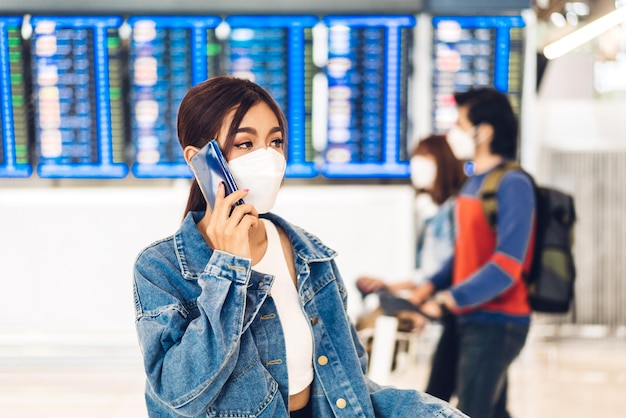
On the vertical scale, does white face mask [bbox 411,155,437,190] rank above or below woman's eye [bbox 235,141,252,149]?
below

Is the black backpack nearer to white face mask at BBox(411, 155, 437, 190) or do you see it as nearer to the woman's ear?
white face mask at BBox(411, 155, 437, 190)

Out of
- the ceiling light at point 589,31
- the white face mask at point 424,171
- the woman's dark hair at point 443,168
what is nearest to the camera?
the ceiling light at point 589,31

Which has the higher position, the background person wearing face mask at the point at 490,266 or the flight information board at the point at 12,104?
the flight information board at the point at 12,104

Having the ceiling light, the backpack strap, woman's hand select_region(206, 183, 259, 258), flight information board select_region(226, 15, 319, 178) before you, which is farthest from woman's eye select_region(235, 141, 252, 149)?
flight information board select_region(226, 15, 319, 178)

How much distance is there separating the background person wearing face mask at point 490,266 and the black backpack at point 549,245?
30 mm

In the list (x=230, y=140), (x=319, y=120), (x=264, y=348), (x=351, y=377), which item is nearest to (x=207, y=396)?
(x=264, y=348)

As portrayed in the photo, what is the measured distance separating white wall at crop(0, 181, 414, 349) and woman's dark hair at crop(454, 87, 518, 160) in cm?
169

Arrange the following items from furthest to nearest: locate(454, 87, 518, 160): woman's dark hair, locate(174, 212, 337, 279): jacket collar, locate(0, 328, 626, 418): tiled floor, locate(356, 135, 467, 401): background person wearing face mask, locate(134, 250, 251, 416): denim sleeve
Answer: locate(0, 328, 626, 418): tiled floor < locate(356, 135, 467, 401): background person wearing face mask < locate(454, 87, 518, 160): woman's dark hair < locate(174, 212, 337, 279): jacket collar < locate(134, 250, 251, 416): denim sleeve

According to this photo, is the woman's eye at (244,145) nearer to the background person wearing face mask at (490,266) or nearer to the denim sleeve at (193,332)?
the denim sleeve at (193,332)

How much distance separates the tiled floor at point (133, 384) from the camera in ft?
13.0

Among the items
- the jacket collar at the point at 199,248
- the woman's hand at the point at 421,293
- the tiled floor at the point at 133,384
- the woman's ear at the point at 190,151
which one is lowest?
the tiled floor at the point at 133,384

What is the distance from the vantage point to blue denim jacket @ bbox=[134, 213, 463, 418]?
1.20m

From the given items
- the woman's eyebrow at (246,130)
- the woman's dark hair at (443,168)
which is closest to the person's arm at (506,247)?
the woman's dark hair at (443,168)

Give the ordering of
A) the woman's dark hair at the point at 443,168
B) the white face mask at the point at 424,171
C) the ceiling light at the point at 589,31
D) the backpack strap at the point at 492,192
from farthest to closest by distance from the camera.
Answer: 1. the white face mask at the point at 424,171
2. the woman's dark hair at the point at 443,168
3. the ceiling light at the point at 589,31
4. the backpack strap at the point at 492,192
